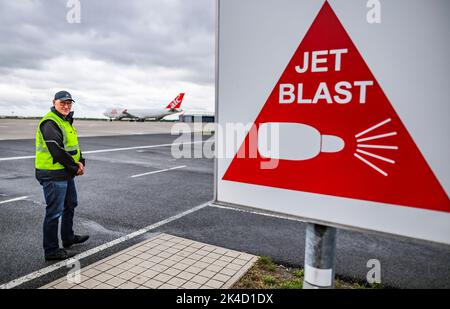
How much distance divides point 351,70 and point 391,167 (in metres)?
0.45

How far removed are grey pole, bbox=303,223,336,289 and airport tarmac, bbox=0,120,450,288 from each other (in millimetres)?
494

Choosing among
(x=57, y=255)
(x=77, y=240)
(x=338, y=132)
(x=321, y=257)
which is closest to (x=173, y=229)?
(x=77, y=240)

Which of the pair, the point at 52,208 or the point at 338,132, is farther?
the point at 52,208

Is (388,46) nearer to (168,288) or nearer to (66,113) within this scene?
(168,288)

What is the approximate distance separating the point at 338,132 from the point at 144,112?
91.5 meters

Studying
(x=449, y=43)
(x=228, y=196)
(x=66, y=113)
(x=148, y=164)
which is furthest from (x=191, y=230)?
(x=148, y=164)

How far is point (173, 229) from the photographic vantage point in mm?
5434

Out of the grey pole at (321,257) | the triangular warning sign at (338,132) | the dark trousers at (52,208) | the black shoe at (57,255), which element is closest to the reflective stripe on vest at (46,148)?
the dark trousers at (52,208)

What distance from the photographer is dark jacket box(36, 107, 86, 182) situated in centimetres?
404

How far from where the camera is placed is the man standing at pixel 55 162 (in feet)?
13.4

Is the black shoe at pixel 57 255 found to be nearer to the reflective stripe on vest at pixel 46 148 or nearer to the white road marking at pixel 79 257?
the white road marking at pixel 79 257

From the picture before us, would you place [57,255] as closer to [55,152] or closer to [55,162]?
[55,162]

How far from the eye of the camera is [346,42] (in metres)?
1.34
